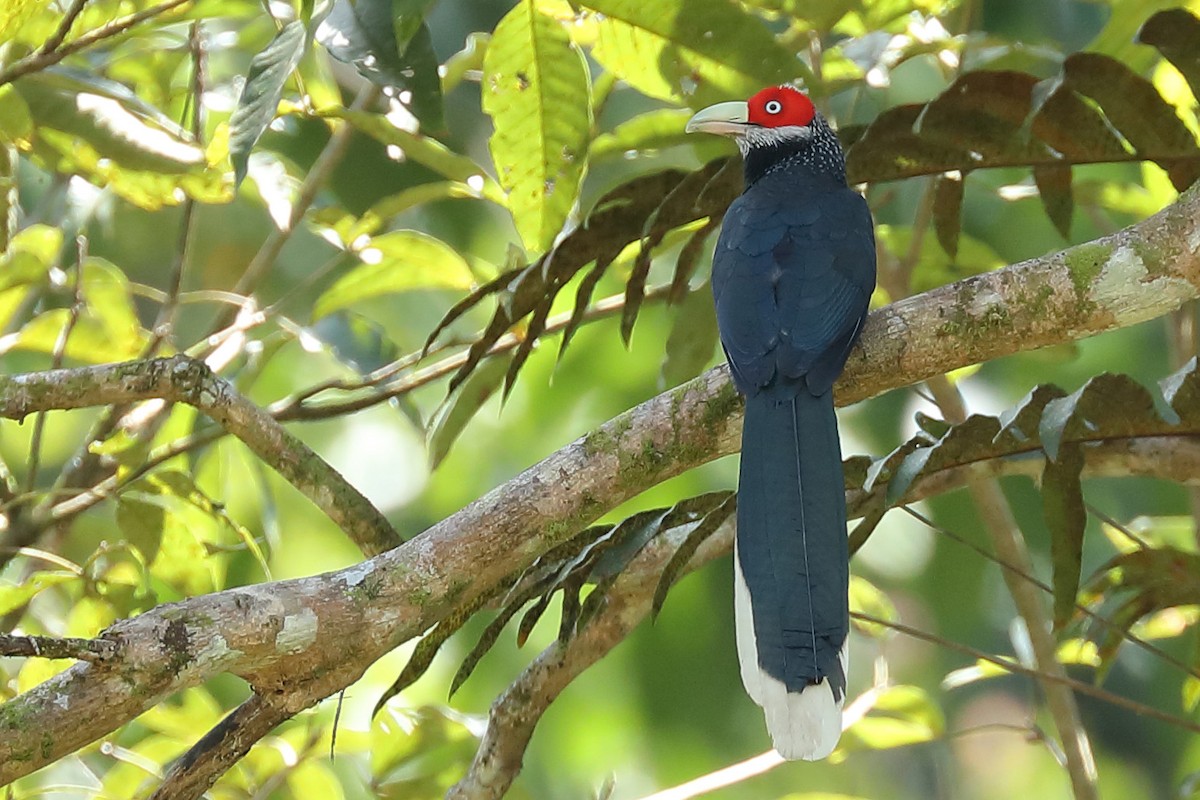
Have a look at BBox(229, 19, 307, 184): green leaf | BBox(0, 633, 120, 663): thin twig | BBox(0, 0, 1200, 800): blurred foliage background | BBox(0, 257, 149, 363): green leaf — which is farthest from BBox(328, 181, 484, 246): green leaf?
BBox(0, 633, 120, 663): thin twig

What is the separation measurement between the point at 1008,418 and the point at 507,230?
428 centimetres

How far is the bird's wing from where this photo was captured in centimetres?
259

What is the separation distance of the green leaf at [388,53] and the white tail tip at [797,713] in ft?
3.92

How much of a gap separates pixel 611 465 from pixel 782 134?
5.17ft

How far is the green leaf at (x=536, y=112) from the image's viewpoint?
2.70 metres

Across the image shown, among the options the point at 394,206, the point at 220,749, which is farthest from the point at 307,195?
the point at 220,749

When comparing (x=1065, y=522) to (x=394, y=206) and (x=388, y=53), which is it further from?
(x=394, y=206)

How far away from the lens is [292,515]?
5773 mm

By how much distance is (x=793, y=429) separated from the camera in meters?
2.51

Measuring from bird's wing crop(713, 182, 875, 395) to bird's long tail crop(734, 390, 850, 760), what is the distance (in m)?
0.08

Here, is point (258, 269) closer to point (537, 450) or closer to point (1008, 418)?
point (1008, 418)

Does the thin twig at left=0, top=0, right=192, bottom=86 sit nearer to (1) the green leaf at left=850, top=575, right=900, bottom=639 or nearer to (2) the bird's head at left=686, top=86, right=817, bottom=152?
(2) the bird's head at left=686, top=86, right=817, bottom=152

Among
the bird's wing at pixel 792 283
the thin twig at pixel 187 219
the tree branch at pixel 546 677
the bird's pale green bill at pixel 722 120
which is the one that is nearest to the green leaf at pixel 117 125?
the thin twig at pixel 187 219

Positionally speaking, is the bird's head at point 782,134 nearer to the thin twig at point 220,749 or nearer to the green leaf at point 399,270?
the green leaf at point 399,270
